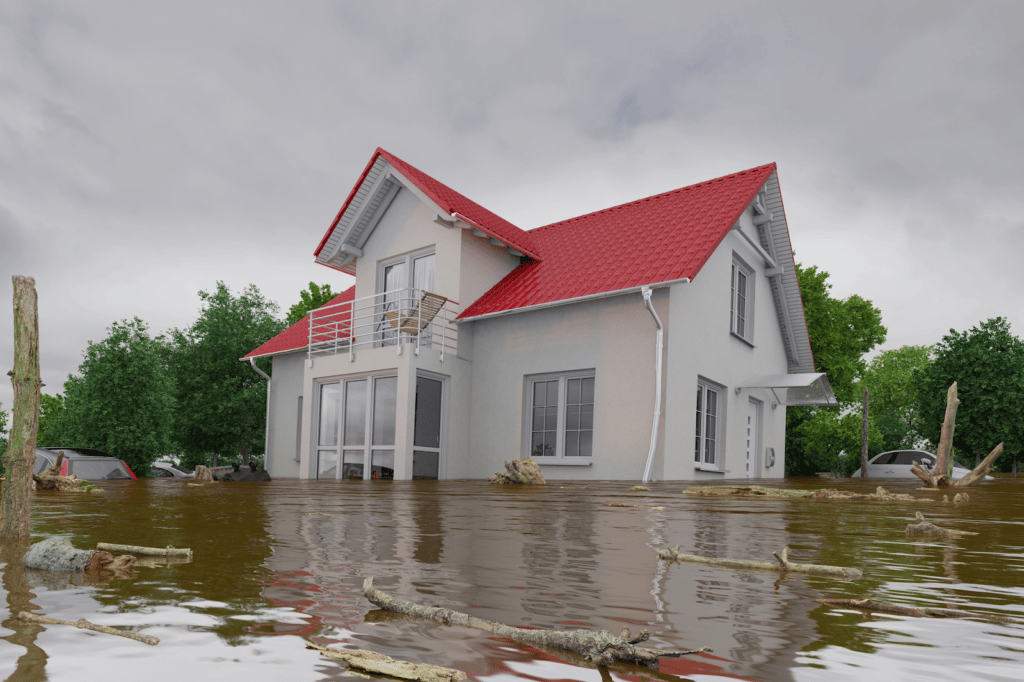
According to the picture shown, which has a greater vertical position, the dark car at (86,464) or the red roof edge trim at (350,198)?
the red roof edge trim at (350,198)

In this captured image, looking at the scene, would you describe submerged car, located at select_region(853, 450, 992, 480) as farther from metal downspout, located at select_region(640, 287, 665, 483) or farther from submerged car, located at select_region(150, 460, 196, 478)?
submerged car, located at select_region(150, 460, 196, 478)

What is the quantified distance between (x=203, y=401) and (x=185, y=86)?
15.9 metres

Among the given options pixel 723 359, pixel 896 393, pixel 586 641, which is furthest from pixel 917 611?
pixel 896 393

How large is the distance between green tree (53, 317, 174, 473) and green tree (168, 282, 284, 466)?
153 inches

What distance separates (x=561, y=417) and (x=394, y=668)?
38.8 ft

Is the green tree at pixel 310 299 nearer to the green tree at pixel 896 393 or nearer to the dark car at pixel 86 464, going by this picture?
the dark car at pixel 86 464

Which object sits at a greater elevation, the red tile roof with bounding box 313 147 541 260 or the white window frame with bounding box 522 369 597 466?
the red tile roof with bounding box 313 147 541 260

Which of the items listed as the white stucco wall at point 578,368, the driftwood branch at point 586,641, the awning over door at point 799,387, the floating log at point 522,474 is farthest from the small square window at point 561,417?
the driftwood branch at point 586,641

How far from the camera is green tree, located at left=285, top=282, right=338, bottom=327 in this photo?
3616cm

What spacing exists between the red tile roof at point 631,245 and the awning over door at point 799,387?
374 cm

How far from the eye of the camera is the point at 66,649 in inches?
46.8

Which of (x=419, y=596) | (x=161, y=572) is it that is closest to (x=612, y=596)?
(x=419, y=596)

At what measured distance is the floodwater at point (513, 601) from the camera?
114 centimetres

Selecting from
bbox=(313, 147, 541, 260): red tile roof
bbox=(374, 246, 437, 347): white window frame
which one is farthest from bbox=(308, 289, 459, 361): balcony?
bbox=(313, 147, 541, 260): red tile roof
